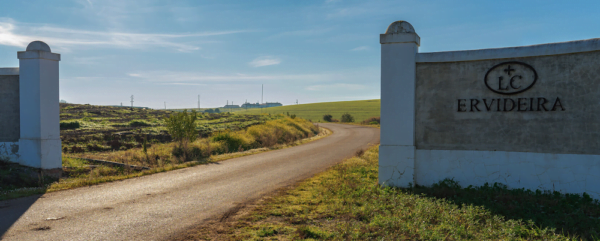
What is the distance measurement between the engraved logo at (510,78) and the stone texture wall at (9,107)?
1334 cm

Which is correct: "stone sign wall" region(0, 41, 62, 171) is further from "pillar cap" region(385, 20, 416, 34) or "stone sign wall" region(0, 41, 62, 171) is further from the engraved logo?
the engraved logo

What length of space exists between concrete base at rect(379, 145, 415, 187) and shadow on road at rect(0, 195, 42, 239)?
25.1 feet

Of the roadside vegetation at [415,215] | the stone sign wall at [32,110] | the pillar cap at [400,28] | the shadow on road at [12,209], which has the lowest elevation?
the shadow on road at [12,209]

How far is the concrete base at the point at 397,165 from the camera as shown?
8492mm

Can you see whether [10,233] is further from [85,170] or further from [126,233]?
[85,170]

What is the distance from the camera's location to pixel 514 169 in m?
7.82

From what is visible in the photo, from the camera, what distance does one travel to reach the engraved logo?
7687 mm

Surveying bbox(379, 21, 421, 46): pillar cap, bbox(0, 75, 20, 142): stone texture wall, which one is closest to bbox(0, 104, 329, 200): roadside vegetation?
bbox(0, 75, 20, 142): stone texture wall


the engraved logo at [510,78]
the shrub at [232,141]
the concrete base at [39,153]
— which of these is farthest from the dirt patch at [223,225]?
the shrub at [232,141]

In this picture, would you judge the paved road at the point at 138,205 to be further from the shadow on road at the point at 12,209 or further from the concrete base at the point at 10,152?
the concrete base at the point at 10,152

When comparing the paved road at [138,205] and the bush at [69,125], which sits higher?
the bush at [69,125]

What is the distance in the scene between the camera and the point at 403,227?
A: 5473mm

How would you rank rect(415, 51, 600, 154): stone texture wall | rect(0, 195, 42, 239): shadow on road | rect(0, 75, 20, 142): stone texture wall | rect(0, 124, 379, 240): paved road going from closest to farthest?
rect(0, 124, 379, 240): paved road
rect(0, 195, 42, 239): shadow on road
rect(415, 51, 600, 154): stone texture wall
rect(0, 75, 20, 142): stone texture wall

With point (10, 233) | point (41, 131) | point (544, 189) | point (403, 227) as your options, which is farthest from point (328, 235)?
point (41, 131)
